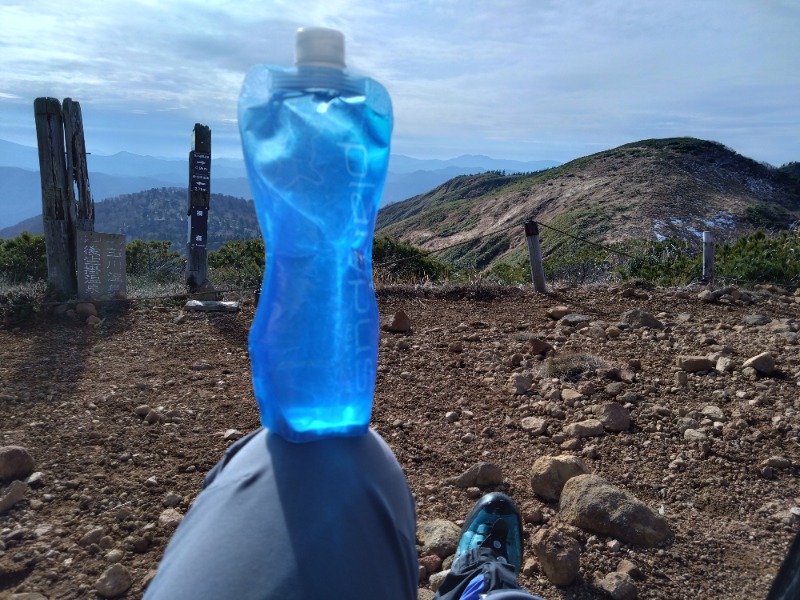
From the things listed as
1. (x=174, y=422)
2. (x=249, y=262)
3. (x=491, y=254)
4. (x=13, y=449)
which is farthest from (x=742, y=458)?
(x=491, y=254)

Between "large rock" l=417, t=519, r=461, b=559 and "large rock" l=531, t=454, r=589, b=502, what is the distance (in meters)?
0.44

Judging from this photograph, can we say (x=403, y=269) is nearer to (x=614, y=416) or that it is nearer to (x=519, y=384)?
(x=519, y=384)

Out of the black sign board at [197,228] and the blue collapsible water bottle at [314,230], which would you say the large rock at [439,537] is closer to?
the blue collapsible water bottle at [314,230]

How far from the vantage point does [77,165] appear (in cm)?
583

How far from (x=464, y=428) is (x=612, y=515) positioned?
1.07 meters

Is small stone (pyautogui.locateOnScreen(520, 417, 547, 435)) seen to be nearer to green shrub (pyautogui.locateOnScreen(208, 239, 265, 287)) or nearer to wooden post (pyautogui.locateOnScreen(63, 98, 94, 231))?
wooden post (pyautogui.locateOnScreen(63, 98, 94, 231))

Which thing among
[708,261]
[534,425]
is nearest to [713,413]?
[534,425]

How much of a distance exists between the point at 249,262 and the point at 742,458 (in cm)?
971

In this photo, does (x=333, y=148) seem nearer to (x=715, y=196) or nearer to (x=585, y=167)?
(x=715, y=196)

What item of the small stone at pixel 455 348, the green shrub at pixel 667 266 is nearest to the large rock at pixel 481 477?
the small stone at pixel 455 348

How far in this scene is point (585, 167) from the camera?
49219 mm

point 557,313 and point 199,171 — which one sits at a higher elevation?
point 199,171

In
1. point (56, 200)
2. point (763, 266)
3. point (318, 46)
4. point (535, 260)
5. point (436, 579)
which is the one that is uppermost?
point (56, 200)

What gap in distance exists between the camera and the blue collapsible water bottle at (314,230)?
3.87 feet
